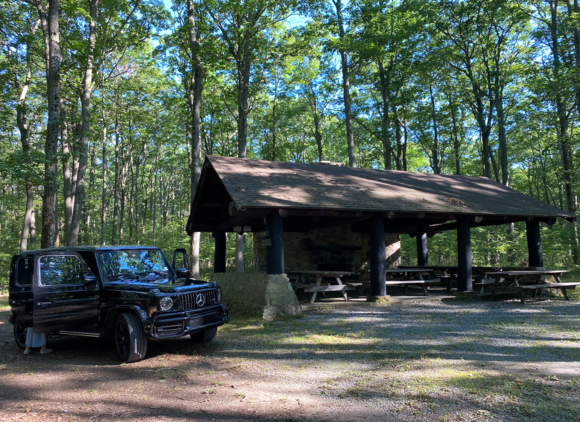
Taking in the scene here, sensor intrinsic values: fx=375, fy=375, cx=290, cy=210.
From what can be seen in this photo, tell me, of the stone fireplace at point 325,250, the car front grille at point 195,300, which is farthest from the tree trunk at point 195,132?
the car front grille at point 195,300

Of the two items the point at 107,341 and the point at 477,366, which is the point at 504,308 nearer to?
the point at 477,366

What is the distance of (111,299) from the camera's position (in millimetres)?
5504

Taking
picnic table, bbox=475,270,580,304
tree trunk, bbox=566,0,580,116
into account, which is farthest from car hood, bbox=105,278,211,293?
tree trunk, bbox=566,0,580,116

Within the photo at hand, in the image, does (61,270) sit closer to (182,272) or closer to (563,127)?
(182,272)

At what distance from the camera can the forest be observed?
16141 millimetres

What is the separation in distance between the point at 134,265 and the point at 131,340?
1.50m

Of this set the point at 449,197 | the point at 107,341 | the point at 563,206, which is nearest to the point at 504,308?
the point at 449,197

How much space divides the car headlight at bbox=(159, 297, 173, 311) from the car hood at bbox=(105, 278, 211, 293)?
0.14 m

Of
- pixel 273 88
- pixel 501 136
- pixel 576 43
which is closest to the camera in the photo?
pixel 576 43

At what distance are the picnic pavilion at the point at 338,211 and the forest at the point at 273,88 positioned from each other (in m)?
3.48

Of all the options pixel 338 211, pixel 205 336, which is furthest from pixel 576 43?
pixel 205 336

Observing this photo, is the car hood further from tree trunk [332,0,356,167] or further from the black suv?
tree trunk [332,0,356,167]

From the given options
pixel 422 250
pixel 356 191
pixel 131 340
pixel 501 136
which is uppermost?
pixel 501 136

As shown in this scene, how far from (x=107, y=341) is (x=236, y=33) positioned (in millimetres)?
15624
